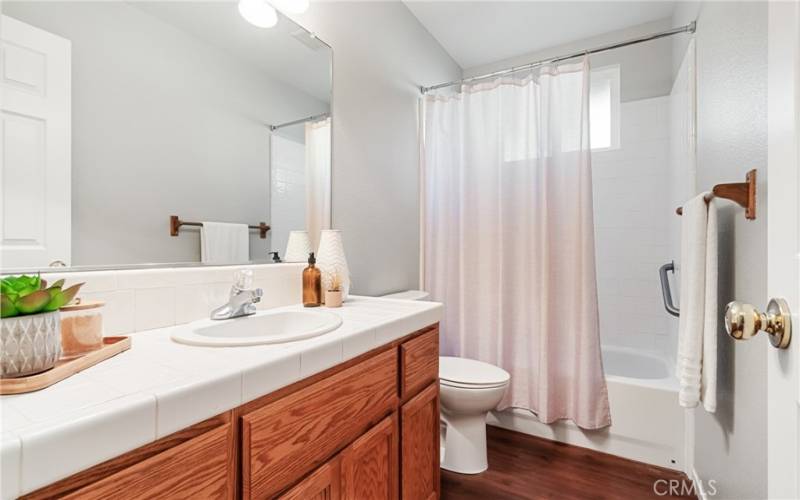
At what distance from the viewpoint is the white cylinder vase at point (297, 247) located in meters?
1.55

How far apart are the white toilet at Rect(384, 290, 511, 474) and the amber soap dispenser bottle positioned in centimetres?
74

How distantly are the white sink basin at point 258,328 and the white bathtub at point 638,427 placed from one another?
1567 mm

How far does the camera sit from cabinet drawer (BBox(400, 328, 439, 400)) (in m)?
1.23

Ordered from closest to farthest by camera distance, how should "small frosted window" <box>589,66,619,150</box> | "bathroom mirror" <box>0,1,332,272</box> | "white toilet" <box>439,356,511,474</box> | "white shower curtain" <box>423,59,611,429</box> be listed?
"bathroom mirror" <box>0,1,332,272</box>, "white toilet" <box>439,356,511,474</box>, "white shower curtain" <box>423,59,611,429</box>, "small frosted window" <box>589,66,619,150</box>

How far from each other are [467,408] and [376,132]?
1505 millimetres

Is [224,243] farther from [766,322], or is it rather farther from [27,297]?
[766,322]

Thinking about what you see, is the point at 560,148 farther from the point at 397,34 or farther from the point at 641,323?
the point at 641,323

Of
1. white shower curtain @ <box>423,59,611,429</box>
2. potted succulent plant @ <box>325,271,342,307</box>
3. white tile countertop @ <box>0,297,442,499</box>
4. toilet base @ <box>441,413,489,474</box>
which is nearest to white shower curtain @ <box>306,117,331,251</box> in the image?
potted succulent plant @ <box>325,271,342,307</box>

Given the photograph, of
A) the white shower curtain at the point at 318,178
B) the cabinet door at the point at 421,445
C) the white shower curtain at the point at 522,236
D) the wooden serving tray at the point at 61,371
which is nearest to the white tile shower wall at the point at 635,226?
the white shower curtain at the point at 522,236

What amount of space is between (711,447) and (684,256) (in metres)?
0.75

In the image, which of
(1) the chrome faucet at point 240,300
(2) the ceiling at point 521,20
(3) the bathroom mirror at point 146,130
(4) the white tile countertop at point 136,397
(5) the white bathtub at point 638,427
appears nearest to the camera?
(4) the white tile countertop at point 136,397

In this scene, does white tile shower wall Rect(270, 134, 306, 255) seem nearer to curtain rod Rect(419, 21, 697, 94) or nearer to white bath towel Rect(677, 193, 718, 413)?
curtain rod Rect(419, 21, 697, 94)

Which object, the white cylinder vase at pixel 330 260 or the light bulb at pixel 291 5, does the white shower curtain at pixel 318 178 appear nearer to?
the white cylinder vase at pixel 330 260

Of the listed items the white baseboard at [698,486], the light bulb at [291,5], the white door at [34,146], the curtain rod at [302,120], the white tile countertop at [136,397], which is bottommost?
the white baseboard at [698,486]
